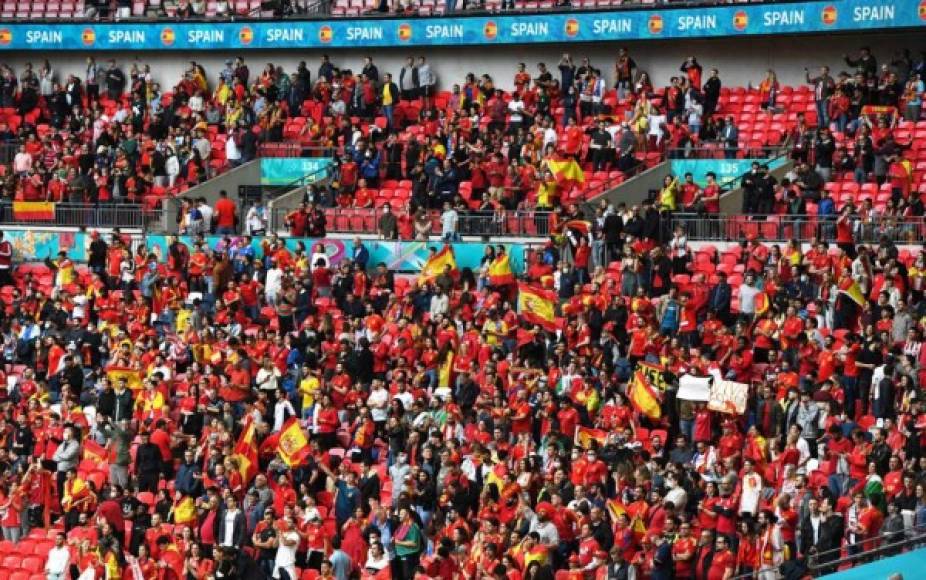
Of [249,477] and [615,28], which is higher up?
[615,28]

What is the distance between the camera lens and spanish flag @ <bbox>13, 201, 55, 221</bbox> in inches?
1426

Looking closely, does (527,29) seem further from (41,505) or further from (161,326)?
(41,505)

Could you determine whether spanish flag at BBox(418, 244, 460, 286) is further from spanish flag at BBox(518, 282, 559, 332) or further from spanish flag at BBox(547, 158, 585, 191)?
spanish flag at BBox(547, 158, 585, 191)

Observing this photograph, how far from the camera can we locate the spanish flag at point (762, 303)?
2667cm

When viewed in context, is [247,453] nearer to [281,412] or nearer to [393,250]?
[281,412]

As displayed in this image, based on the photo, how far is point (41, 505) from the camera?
27062 mm

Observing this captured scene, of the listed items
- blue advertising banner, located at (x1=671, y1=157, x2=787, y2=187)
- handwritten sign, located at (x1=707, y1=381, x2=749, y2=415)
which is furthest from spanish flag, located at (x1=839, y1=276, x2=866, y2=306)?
blue advertising banner, located at (x1=671, y1=157, x2=787, y2=187)

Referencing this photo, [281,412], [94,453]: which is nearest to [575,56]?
[281,412]

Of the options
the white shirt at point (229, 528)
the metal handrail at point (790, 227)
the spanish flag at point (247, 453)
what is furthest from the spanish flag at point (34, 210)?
the white shirt at point (229, 528)

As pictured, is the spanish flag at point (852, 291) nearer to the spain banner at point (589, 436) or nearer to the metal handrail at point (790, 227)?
the metal handrail at point (790, 227)

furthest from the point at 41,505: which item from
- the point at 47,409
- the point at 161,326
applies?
the point at 161,326

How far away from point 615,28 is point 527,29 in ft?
5.97

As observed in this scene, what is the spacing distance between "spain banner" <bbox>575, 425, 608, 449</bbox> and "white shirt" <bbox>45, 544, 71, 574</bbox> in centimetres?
627

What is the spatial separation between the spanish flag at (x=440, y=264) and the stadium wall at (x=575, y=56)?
28.2 feet
